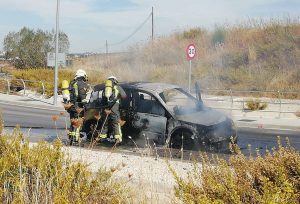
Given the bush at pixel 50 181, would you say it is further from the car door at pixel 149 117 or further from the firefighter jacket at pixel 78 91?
the firefighter jacket at pixel 78 91

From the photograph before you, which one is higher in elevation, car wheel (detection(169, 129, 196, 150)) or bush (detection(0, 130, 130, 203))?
bush (detection(0, 130, 130, 203))

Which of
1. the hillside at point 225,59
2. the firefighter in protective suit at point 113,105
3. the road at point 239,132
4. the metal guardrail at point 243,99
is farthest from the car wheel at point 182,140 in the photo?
the hillside at point 225,59

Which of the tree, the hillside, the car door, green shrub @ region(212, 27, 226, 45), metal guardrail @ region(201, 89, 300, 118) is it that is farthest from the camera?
the tree

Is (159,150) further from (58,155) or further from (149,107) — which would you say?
(58,155)

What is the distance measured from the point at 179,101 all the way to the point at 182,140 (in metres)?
1.16

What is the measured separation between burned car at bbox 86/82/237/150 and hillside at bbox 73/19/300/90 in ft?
56.9

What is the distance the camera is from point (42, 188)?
14.3 feet

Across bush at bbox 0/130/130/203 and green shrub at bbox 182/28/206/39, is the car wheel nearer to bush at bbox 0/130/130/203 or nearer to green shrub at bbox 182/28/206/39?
bush at bbox 0/130/130/203

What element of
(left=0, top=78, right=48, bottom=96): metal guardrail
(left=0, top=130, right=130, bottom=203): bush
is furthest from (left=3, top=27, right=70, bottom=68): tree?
(left=0, top=130, right=130, bottom=203): bush

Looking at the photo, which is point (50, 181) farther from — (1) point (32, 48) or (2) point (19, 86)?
(1) point (32, 48)

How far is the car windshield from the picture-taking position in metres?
10.5

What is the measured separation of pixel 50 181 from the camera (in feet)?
14.1

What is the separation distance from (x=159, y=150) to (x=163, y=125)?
0.63 meters

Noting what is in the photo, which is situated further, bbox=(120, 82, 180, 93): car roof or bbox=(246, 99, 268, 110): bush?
bbox=(246, 99, 268, 110): bush
